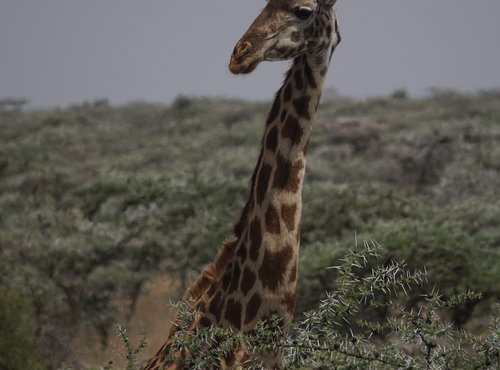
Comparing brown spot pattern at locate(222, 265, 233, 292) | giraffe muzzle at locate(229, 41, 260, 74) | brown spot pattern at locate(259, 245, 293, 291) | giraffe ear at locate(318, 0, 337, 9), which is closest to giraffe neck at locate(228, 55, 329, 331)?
brown spot pattern at locate(259, 245, 293, 291)

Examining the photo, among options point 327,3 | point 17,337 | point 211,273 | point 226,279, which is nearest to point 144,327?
point 17,337

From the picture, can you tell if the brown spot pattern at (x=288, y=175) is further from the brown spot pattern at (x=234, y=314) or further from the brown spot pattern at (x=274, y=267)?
the brown spot pattern at (x=234, y=314)

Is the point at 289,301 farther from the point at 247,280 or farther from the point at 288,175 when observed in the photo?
the point at 288,175

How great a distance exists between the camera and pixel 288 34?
188 inches

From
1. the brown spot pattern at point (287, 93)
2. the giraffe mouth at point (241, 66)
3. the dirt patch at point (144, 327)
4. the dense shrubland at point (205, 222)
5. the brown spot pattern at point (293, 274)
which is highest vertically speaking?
Result: the giraffe mouth at point (241, 66)

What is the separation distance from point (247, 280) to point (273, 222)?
32 cm

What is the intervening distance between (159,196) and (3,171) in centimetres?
735

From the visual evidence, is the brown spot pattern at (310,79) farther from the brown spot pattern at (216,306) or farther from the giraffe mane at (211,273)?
the brown spot pattern at (216,306)

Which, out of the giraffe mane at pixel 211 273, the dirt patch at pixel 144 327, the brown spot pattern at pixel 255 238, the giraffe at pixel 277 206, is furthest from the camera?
the dirt patch at pixel 144 327

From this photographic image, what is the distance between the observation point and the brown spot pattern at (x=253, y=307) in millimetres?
4910

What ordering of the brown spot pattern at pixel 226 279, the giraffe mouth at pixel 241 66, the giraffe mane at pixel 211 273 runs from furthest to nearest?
the giraffe mane at pixel 211 273 < the brown spot pattern at pixel 226 279 < the giraffe mouth at pixel 241 66

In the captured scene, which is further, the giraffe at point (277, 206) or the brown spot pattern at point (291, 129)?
the brown spot pattern at point (291, 129)

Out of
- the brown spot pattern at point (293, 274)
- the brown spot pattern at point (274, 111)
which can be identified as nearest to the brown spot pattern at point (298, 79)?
the brown spot pattern at point (274, 111)

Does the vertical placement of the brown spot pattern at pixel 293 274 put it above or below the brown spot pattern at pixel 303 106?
below
